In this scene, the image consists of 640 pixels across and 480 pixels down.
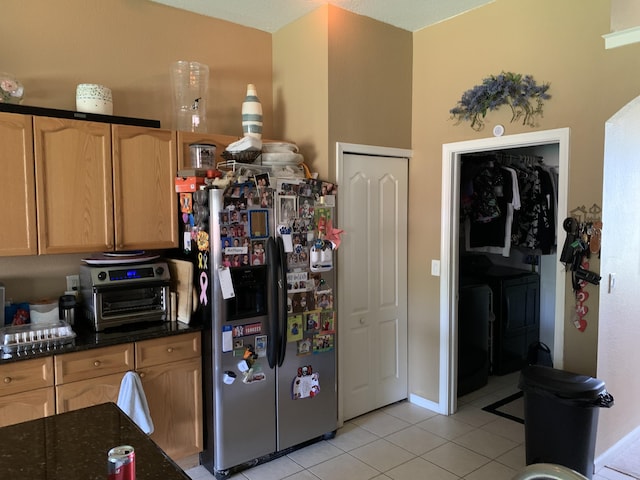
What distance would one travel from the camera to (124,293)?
279 centimetres

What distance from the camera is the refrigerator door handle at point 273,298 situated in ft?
9.37

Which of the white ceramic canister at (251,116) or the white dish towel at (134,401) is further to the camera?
the white ceramic canister at (251,116)

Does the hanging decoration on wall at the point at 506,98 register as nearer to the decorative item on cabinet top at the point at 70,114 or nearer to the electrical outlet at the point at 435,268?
the electrical outlet at the point at 435,268

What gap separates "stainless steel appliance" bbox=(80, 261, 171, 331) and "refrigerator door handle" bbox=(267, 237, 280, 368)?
64 centimetres

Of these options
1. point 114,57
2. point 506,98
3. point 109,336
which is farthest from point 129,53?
point 506,98

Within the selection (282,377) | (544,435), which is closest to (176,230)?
(282,377)

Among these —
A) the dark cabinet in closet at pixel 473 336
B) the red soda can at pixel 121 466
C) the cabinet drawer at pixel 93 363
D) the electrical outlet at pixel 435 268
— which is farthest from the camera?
the dark cabinet in closet at pixel 473 336

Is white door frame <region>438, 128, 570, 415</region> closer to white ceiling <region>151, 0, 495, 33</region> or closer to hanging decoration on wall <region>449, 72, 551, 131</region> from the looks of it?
hanging decoration on wall <region>449, 72, 551, 131</region>

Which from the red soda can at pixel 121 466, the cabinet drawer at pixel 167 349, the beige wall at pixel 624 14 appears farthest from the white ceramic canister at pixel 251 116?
the red soda can at pixel 121 466

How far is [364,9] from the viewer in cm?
330

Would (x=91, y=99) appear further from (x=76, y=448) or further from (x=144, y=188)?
(x=76, y=448)

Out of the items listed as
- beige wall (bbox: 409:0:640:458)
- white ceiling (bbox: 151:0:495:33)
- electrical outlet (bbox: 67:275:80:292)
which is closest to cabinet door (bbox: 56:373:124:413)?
electrical outlet (bbox: 67:275:80:292)

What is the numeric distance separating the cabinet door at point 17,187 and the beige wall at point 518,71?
2.57 meters

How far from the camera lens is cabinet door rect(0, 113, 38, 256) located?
2.42 meters
